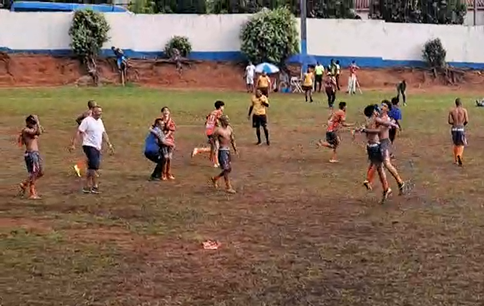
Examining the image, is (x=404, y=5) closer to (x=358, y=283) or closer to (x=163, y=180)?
(x=163, y=180)

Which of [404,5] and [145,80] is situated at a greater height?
[404,5]

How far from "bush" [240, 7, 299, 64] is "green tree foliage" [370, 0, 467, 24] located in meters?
12.2

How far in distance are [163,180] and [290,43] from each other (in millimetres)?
29972

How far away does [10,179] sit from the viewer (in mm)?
16594

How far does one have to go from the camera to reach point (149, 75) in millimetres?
45469

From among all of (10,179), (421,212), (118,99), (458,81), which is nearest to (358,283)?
(421,212)

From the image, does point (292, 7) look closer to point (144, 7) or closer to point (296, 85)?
point (144, 7)

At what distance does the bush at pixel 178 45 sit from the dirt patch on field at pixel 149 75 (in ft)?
2.30

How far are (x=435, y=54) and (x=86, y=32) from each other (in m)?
19.6

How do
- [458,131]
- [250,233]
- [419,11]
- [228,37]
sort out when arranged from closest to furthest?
1. [250,233]
2. [458,131]
3. [228,37]
4. [419,11]

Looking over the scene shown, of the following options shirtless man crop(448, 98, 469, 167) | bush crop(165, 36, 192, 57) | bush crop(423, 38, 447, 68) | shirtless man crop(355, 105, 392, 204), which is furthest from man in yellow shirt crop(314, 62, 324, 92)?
shirtless man crop(355, 105, 392, 204)

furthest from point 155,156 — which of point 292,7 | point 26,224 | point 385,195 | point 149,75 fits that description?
point 292,7

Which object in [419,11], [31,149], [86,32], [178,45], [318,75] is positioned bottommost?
[318,75]

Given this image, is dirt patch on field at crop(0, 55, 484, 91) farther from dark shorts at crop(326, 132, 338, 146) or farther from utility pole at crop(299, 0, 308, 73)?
dark shorts at crop(326, 132, 338, 146)
